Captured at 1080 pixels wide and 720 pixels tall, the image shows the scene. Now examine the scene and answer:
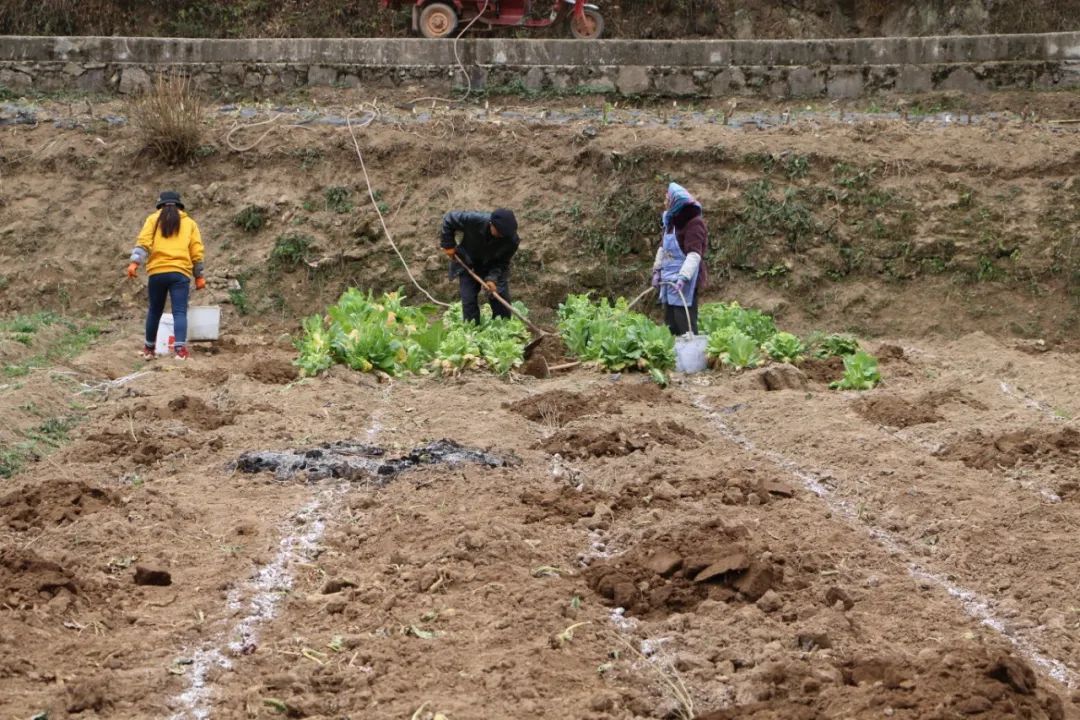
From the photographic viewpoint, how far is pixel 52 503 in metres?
5.98

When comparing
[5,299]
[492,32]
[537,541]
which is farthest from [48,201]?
[537,541]

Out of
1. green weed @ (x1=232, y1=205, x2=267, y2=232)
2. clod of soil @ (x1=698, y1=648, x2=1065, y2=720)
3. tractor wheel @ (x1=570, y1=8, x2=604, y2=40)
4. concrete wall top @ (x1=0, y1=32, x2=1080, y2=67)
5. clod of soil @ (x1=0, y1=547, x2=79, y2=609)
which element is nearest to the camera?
clod of soil @ (x1=698, y1=648, x2=1065, y2=720)

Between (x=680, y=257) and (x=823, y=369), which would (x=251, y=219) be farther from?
(x=823, y=369)

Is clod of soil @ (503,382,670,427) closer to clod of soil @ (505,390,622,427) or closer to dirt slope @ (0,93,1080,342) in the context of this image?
clod of soil @ (505,390,622,427)

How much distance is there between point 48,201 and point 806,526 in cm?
1145

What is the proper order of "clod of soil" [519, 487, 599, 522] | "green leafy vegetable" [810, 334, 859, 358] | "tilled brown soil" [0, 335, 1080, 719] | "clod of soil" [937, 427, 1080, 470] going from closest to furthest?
1. "tilled brown soil" [0, 335, 1080, 719]
2. "clod of soil" [519, 487, 599, 522]
3. "clod of soil" [937, 427, 1080, 470]
4. "green leafy vegetable" [810, 334, 859, 358]

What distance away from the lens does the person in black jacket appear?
11453 millimetres

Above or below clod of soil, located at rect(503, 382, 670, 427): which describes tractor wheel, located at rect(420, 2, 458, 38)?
above

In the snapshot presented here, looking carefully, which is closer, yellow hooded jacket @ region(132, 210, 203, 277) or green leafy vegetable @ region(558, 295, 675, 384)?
green leafy vegetable @ region(558, 295, 675, 384)

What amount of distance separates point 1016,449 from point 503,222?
17.9 ft

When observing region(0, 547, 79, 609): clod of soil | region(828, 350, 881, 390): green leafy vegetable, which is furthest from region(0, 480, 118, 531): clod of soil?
region(828, 350, 881, 390): green leafy vegetable

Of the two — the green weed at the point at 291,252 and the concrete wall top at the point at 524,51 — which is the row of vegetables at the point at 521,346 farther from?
the concrete wall top at the point at 524,51

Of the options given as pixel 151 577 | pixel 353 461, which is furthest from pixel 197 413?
pixel 151 577

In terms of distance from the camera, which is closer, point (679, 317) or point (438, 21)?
point (679, 317)
